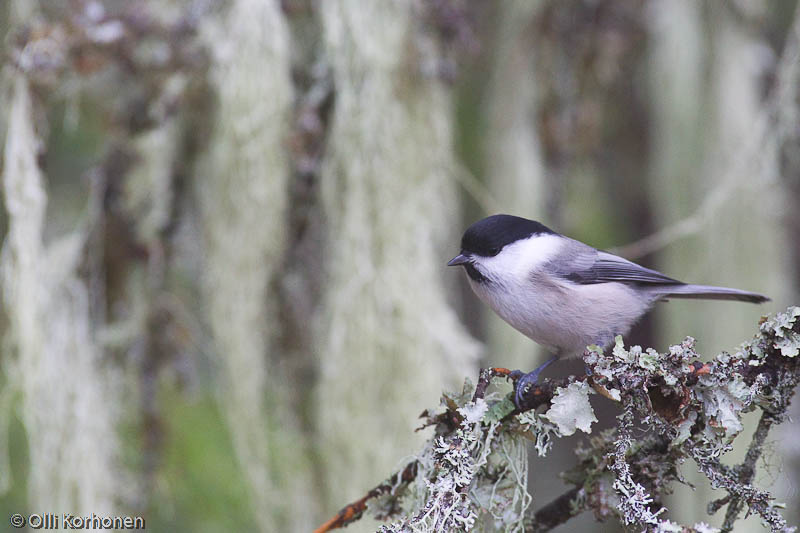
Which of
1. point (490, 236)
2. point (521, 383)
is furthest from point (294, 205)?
point (521, 383)

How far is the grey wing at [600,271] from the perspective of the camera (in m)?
1.35

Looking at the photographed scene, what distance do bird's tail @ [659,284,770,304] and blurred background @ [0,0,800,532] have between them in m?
0.34

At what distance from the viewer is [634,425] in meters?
0.82

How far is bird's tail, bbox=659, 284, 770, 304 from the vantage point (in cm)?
118

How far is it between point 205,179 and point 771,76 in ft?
5.20

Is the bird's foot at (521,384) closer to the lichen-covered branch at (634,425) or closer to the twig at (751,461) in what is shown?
the lichen-covered branch at (634,425)

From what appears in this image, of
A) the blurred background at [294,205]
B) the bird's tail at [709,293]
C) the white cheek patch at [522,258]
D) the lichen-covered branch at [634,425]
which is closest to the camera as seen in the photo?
the lichen-covered branch at [634,425]

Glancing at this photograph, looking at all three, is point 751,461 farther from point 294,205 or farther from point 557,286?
point 294,205

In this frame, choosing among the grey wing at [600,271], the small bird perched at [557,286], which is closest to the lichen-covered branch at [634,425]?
the small bird perched at [557,286]

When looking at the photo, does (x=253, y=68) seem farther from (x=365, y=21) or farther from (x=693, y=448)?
(x=693, y=448)

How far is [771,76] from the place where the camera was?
6.82ft

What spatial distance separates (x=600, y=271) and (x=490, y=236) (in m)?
0.24

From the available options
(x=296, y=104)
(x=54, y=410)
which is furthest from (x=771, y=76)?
(x=54, y=410)

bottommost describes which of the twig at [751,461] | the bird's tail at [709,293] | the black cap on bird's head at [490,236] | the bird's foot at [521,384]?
the twig at [751,461]
